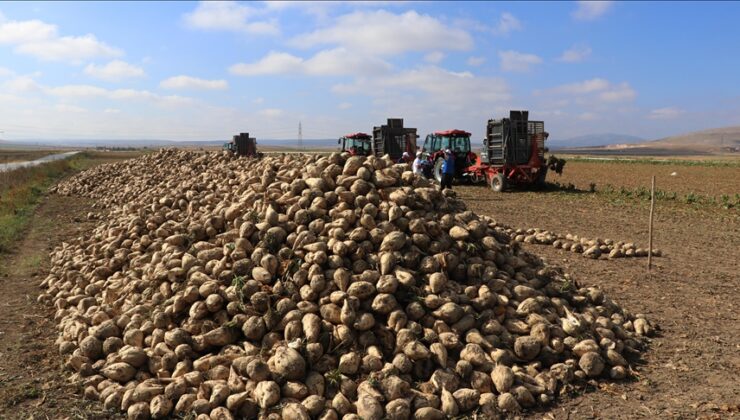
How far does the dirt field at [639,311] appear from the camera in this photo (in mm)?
4680

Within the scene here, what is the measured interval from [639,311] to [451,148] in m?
15.3

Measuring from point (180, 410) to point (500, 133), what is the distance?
17.1m

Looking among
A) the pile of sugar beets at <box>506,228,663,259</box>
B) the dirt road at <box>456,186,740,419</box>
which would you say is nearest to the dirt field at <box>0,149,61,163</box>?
the dirt road at <box>456,186,740,419</box>

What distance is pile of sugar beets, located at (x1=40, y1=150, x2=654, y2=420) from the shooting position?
14.8 ft

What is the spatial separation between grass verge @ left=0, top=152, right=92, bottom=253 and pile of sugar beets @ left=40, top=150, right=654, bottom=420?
322 inches

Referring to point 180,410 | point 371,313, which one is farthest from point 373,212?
point 180,410

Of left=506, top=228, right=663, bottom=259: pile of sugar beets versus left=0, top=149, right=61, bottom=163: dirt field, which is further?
left=0, top=149, right=61, bottom=163: dirt field

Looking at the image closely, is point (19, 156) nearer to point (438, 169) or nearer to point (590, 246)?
point (438, 169)

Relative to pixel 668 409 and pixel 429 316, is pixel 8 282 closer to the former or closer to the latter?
pixel 429 316

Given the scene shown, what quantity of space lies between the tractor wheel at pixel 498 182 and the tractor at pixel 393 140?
4.16 m


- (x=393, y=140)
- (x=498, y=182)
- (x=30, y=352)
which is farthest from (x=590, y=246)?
(x=393, y=140)

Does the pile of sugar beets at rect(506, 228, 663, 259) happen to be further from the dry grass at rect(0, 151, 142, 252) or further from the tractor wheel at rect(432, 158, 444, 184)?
the dry grass at rect(0, 151, 142, 252)

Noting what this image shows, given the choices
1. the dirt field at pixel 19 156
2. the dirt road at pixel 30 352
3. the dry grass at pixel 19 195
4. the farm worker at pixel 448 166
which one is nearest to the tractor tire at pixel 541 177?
the farm worker at pixel 448 166

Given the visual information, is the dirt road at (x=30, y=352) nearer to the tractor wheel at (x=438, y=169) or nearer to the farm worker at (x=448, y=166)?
the farm worker at (x=448, y=166)
